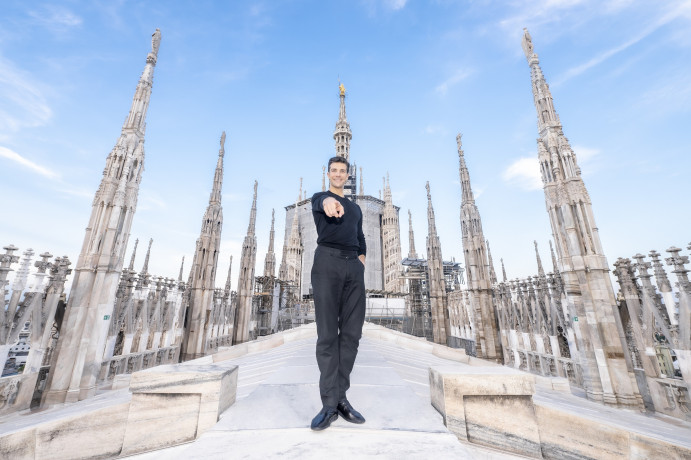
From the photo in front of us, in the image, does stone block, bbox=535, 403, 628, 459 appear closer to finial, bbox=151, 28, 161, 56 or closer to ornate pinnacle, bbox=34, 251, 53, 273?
ornate pinnacle, bbox=34, 251, 53, 273

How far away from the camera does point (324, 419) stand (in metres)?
1.97

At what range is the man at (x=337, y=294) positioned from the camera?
2250 mm

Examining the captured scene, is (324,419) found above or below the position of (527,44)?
below

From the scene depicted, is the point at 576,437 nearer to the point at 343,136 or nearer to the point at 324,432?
the point at 324,432

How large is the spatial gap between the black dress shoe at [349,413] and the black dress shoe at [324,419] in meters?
0.06

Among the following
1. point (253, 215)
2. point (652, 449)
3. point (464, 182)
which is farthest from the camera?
point (253, 215)

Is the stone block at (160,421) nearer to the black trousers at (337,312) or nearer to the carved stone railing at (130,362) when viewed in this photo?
the black trousers at (337,312)

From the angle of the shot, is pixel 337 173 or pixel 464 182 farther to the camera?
pixel 464 182

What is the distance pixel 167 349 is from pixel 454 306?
23.1 metres

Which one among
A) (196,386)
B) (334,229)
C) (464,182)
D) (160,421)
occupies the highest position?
(464,182)

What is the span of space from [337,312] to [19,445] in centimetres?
234

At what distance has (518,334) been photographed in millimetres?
14953

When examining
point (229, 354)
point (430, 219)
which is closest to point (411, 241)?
point (430, 219)

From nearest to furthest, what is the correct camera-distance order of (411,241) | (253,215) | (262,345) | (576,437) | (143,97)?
(576,437) < (262,345) < (143,97) < (253,215) < (411,241)
